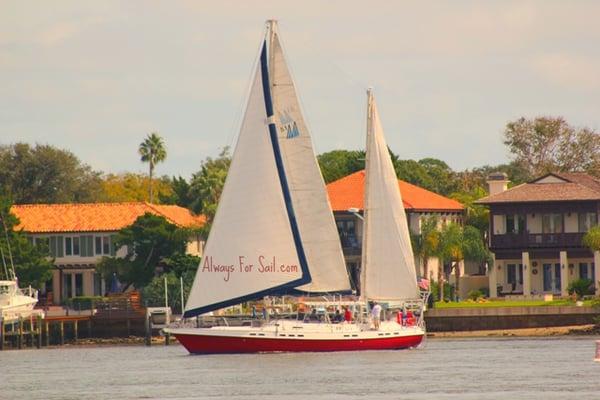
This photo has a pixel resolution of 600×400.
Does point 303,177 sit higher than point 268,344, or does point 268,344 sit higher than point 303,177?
point 303,177

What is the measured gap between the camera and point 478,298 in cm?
10938

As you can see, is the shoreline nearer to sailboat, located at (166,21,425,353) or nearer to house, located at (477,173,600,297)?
house, located at (477,173,600,297)

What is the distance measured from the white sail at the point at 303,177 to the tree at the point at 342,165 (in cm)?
5635

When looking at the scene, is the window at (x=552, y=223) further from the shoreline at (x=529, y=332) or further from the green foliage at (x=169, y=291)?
the green foliage at (x=169, y=291)

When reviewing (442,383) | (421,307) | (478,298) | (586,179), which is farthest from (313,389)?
(586,179)

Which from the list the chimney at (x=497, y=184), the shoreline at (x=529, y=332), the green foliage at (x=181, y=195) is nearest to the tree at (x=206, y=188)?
the green foliage at (x=181, y=195)

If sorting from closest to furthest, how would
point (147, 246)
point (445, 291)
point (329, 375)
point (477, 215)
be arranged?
point (329, 375) → point (445, 291) → point (147, 246) → point (477, 215)

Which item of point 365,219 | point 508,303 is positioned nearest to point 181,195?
point 508,303

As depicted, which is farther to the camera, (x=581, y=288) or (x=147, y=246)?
(x=147, y=246)

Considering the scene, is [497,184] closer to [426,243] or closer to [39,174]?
[426,243]

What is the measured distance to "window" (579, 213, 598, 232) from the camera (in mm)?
110875

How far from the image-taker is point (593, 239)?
4126 inches

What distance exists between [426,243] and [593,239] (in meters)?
10.6

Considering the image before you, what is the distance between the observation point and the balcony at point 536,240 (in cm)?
11044
